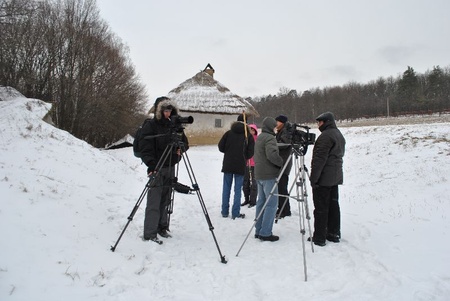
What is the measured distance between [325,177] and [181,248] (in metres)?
2.43

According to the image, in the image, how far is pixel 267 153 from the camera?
4.92m

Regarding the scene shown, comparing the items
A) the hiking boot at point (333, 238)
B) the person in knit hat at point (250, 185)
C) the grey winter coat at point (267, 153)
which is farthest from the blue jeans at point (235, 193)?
the hiking boot at point (333, 238)

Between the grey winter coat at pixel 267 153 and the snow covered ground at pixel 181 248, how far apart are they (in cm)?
110

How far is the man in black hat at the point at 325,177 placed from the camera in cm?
475

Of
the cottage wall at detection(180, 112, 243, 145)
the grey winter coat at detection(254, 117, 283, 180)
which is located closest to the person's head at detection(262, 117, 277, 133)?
the grey winter coat at detection(254, 117, 283, 180)

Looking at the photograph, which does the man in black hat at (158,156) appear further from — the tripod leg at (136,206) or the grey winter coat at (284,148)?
the grey winter coat at (284,148)

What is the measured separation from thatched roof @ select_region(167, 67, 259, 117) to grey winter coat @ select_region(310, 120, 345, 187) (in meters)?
17.9

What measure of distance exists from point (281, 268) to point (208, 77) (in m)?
23.1

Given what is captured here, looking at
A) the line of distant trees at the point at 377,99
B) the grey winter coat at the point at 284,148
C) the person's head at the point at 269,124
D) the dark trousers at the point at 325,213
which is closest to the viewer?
the dark trousers at the point at 325,213

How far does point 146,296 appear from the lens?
3193 millimetres

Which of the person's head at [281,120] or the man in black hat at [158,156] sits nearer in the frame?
the man in black hat at [158,156]

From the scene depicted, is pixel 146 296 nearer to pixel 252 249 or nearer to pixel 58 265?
pixel 58 265

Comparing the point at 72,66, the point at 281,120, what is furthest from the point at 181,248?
the point at 72,66

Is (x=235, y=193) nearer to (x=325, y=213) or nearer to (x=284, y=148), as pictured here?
(x=284, y=148)
